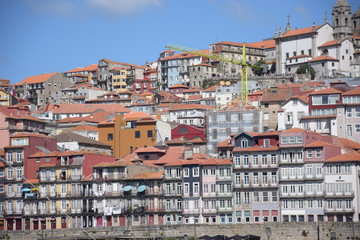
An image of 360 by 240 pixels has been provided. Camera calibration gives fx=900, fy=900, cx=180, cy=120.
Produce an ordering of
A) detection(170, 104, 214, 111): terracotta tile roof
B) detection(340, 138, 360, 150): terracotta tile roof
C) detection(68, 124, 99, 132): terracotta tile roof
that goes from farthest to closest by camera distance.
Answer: detection(170, 104, 214, 111): terracotta tile roof, detection(68, 124, 99, 132): terracotta tile roof, detection(340, 138, 360, 150): terracotta tile roof

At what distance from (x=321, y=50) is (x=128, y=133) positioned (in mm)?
65199

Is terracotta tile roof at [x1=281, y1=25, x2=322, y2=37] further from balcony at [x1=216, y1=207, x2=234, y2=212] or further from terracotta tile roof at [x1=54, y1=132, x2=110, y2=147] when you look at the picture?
balcony at [x1=216, y1=207, x2=234, y2=212]

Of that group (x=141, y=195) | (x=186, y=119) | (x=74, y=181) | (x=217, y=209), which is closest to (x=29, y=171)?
(x=74, y=181)

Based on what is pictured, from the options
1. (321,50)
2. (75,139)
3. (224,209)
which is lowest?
(224,209)

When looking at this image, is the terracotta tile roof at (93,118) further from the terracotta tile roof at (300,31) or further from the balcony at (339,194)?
the balcony at (339,194)

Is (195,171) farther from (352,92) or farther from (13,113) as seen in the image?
(13,113)

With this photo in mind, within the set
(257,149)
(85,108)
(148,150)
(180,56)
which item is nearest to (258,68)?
(180,56)

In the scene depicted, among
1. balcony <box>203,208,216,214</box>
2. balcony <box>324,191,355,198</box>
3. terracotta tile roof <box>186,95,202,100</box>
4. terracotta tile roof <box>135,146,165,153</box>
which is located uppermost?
terracotta tile roof <box>186,95,202,100</box>

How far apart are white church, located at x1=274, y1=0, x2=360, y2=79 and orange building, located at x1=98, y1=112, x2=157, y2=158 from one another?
52.3m

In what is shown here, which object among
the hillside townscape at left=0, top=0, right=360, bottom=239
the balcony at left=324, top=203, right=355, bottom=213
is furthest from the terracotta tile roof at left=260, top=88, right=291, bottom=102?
the balcony at left=324, top=203, right=355, bottom=213

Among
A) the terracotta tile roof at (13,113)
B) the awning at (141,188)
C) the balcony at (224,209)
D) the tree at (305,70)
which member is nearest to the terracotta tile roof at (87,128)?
the terracotta tile roof at (13,113)

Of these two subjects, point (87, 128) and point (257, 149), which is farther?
point (87, 128)

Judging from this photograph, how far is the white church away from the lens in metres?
171

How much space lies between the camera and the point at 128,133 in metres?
126
